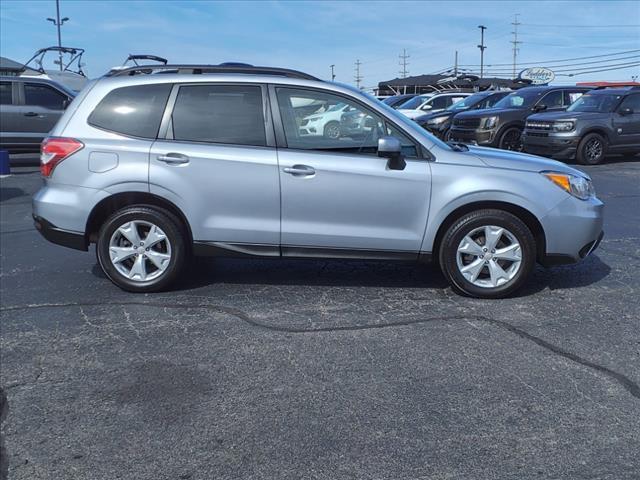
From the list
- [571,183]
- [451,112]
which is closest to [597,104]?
[451,112]

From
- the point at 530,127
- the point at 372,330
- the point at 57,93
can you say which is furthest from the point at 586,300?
the point at 57,93

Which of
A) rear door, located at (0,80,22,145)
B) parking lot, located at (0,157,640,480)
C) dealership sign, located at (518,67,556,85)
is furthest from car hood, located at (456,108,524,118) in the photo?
dealership sign, located at (518,67,556,85)

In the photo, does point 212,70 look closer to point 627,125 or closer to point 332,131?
point 332,131

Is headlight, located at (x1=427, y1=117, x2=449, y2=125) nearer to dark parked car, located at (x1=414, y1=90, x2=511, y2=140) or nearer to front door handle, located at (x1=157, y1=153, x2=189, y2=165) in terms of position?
dark parked car, located at (x1=414, y1=90, x2=511, y2=140)

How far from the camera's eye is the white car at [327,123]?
5.18 m

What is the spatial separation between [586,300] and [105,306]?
13.0 feet

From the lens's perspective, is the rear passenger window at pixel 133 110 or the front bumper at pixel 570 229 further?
the rear passenger window at pixel 133 110

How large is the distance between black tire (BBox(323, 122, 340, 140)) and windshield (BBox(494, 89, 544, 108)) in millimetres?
12627

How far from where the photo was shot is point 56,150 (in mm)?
5195

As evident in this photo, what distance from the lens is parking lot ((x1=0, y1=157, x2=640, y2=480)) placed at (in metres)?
2.95

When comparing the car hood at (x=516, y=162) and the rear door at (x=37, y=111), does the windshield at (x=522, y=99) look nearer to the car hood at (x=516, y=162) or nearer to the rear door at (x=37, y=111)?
the rear door at (x=37, y=111)

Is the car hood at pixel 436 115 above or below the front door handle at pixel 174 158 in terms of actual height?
above

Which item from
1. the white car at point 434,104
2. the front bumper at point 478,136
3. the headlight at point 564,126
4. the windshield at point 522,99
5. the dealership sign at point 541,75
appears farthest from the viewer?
the dealership sign at point 541,75

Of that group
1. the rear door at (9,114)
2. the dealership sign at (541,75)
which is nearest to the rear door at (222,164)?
the rear door at (9,114)
